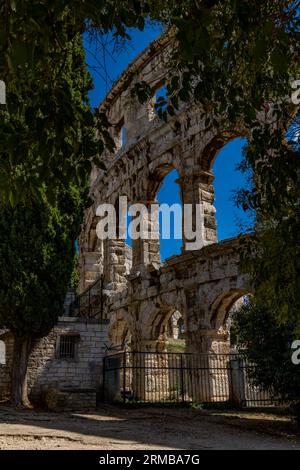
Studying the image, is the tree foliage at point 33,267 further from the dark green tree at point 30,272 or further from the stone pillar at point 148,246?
the stone pillar at point 148,246

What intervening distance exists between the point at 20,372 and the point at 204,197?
749cm

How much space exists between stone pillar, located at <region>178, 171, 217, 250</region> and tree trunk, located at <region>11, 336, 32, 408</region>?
19.1 feet

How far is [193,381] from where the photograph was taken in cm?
1348

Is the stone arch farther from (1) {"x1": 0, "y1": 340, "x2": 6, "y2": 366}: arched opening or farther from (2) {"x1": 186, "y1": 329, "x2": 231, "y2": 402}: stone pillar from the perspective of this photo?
(1) {"x1": 0, "y1": 340, "x2": 6, "y2": 366}: arched opening

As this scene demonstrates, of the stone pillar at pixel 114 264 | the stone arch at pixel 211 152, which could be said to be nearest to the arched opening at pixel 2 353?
the stone pillar at pixel 114 264

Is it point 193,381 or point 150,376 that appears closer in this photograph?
point 193,381

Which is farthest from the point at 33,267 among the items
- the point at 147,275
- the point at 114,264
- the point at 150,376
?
the point at 114,264

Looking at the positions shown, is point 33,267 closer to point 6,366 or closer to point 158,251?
point 6,366

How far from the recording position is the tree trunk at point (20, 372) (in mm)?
10586

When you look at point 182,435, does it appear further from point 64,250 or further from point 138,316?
point 138,316

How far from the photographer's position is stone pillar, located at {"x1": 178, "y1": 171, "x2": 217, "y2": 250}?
14.6 meters

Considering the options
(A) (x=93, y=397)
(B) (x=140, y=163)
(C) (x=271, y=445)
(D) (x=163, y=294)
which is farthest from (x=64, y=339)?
(B) (x=140, y=163)

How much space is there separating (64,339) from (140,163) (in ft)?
26.0

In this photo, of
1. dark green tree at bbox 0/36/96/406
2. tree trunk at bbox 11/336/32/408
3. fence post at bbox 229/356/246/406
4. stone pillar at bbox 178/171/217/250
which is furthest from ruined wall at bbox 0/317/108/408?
stone pillar at bbox 178/171/217/250
